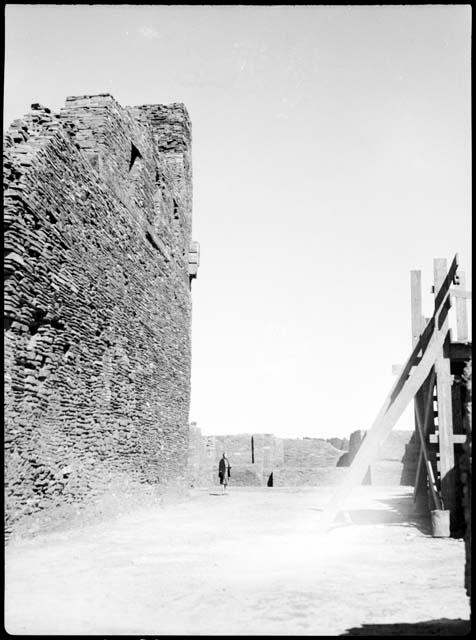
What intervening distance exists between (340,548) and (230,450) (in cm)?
1914

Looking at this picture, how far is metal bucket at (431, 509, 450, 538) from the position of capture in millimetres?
8625

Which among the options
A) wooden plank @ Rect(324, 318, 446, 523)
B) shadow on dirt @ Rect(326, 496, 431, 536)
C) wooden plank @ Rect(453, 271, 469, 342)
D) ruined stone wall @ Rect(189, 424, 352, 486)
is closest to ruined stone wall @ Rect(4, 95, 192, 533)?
wooden plank @ Rect(324, 318, 446, 523)

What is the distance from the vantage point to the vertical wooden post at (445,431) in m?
8.89

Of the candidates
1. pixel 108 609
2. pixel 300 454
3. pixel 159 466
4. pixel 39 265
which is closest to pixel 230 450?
pixel 300 454

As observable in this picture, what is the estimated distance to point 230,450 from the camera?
26.7m

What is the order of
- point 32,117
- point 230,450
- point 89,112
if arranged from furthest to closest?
point 230,450
point 89,112
point 32,117

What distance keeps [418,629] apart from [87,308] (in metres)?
8.04

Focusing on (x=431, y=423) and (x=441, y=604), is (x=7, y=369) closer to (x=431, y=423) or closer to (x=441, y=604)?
(x=441, y=604)

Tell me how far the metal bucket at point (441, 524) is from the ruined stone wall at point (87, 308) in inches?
217

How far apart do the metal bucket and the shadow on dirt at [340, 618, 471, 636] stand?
457 centimetres

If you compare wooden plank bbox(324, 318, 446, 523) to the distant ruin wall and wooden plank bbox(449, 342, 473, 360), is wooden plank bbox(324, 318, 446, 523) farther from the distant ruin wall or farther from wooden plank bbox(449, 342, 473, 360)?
the distant ruin wall

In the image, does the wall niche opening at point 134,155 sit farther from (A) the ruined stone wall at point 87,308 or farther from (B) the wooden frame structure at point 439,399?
(B) the wooden frame structure at point 439,399

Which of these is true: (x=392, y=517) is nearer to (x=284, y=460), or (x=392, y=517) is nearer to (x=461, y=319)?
(x=461, y=319)

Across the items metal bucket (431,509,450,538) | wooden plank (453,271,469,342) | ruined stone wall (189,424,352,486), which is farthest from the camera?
ruined stone wall (189,424,352,486)
